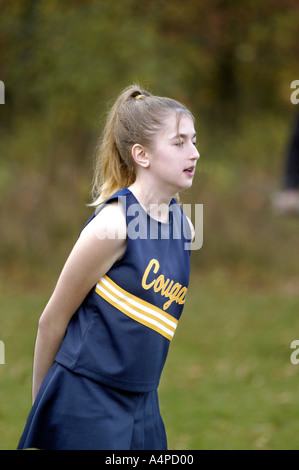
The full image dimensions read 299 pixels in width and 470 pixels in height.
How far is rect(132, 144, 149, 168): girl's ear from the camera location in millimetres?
2197

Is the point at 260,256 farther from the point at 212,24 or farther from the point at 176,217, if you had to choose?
the point at 176,217

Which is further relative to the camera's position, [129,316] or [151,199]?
[151,199]

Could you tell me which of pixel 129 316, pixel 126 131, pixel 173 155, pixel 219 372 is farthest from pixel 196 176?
pixel 129 316

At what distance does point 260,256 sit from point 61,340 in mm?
9836

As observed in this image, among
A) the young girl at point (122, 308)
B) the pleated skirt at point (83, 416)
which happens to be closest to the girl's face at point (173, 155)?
the young girl at point (122, 308)

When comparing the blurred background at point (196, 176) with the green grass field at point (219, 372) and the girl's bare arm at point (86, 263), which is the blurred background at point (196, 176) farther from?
the girl's bare arm at point (86, 263)

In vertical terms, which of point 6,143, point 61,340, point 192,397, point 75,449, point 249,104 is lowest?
point 192,397

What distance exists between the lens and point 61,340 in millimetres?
2232

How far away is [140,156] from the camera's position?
2.21 meters

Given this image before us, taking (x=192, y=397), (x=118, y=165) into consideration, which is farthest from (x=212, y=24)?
(x=118, y=165)

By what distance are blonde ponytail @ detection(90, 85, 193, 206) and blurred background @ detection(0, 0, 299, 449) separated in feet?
15.2

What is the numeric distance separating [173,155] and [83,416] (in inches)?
33.9

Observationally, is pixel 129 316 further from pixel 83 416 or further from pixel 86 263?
pixel 83 416

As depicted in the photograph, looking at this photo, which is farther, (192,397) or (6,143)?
(6,143)
